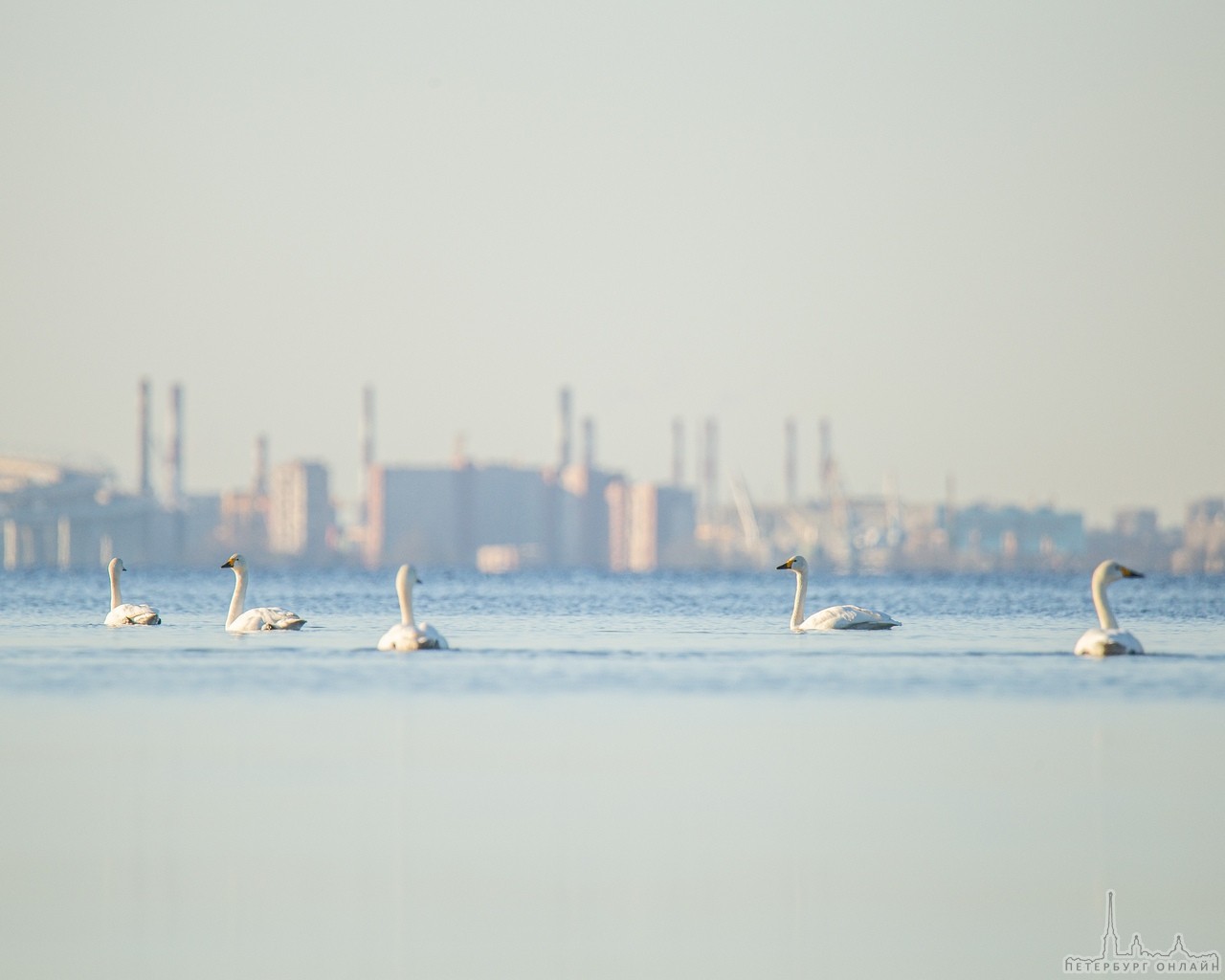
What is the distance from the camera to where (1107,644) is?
86.4 feet

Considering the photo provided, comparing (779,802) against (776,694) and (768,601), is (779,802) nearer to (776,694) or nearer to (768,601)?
(776,694)

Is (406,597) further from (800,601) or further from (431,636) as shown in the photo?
(800,601)

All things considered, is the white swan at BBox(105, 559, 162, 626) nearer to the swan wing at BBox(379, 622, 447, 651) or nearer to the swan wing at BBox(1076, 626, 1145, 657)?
the swan wing at BBox(379, 622, 447, 651)

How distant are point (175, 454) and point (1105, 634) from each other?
16654 centimetres

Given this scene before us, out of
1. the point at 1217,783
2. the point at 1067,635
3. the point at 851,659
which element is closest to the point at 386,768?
the point at 1217,783

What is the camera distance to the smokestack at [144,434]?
18150 centimetres

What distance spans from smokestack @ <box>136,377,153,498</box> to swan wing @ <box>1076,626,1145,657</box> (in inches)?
6364

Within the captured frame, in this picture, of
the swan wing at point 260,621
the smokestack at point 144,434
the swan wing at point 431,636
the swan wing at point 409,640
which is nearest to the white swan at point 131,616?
the swan wing at point 260,621

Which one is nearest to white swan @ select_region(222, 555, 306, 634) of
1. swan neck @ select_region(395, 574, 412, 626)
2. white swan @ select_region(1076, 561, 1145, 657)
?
swan neck @ select_region(395, 574, 412, 626)

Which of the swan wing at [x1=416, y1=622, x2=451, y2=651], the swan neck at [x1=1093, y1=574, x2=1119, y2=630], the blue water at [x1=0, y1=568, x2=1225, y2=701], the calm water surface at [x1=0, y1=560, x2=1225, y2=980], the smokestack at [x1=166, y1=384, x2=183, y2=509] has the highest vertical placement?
the smokestack at [x1=166, y1=384, x2=183, y2=509]

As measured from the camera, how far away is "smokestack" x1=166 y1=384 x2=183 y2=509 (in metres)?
185

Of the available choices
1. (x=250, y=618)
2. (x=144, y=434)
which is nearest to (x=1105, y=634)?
(x=250, y=618)

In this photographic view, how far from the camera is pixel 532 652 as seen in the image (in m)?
28.5

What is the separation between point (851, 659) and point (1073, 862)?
14.7 metres
